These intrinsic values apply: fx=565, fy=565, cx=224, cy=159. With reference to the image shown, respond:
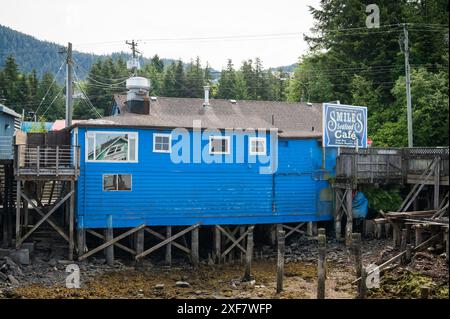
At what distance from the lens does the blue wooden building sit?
2359 cm

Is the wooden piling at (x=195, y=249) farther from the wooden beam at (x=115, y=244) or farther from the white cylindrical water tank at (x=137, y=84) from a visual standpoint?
the white cylindrical water tank at (x=137, y=84)

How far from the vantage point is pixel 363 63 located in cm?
3934

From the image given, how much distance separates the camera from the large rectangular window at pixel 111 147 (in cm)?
2352

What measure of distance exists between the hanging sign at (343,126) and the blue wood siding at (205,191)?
3.02 ft

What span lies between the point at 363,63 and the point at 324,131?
49.3 ft

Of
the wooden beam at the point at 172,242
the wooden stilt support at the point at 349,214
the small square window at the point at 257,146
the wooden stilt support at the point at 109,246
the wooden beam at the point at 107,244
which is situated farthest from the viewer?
the small square window at the point at 257,146

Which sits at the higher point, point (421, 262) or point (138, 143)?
point (138, 143)

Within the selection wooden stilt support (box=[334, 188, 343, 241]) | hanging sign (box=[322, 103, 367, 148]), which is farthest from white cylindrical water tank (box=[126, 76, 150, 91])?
wooden stilt support (box=[334, 188, 343, 241])

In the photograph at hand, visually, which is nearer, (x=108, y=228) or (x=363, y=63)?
(x=108, y=228)

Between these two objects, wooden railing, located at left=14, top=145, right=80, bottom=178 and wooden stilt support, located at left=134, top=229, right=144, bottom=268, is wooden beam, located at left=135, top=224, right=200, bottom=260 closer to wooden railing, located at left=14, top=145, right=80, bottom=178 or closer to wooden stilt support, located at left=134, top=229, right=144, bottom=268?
wooden stilt support, located at left=134, top=229, right=144, bottom=268

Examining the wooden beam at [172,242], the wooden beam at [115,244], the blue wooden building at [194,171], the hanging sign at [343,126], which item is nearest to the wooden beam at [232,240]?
the blue wooden building at [194,171]

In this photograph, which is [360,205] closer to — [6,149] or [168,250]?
[168,250]
